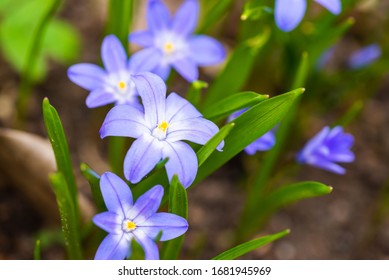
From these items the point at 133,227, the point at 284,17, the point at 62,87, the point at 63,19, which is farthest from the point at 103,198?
the point at 63,19

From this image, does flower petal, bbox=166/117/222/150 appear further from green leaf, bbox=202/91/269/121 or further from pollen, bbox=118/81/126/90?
pollen, bbox=118/81/126/90

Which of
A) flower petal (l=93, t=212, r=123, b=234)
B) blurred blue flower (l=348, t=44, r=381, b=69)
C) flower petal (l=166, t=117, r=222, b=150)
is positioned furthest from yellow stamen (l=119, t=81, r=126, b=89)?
blurred blue flower (l=348, t=44, r=381, b=69)

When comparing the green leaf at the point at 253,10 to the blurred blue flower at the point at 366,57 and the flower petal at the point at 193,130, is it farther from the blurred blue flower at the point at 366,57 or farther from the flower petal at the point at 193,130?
the blurred blue flower at the point at 366,57

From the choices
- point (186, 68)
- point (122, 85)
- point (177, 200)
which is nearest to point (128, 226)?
point (177, 200)

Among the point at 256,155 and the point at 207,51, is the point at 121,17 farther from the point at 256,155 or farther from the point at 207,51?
the point at 256,155

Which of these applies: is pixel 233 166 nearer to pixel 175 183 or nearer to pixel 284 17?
pixel 284 17

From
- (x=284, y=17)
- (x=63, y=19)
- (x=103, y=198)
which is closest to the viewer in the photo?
(x=103, y=198)

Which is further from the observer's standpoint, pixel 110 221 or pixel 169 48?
pixel 169 48
